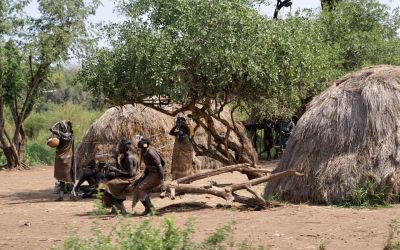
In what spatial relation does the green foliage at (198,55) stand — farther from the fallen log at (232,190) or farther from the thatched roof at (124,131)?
the thatched roof at (124,131)

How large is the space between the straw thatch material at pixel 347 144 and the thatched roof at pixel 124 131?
633 centimetres

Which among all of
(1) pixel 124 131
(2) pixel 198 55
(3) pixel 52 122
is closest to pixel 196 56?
(2) pixel 198 55

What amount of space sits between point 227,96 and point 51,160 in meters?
11.7

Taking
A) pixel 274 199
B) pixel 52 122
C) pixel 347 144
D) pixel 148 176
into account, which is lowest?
pixel 274 199

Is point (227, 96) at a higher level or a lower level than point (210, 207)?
higher

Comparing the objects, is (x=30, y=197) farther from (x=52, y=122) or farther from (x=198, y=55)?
(x=52, y=122)

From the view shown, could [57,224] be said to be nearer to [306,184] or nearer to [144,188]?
[144,188]

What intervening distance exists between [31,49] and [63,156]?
6.87 m

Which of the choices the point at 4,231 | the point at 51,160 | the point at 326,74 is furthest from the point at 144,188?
the point at 51,160

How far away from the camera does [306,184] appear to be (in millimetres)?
10766

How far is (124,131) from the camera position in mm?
17500

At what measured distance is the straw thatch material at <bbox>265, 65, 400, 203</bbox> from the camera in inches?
411

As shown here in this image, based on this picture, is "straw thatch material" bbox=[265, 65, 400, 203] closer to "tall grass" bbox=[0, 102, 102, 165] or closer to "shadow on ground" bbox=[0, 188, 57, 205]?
"shadow on ground" bbox=[0, 188, 57, 205]

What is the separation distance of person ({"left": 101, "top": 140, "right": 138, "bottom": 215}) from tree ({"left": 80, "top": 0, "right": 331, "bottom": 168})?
2.03 metres
